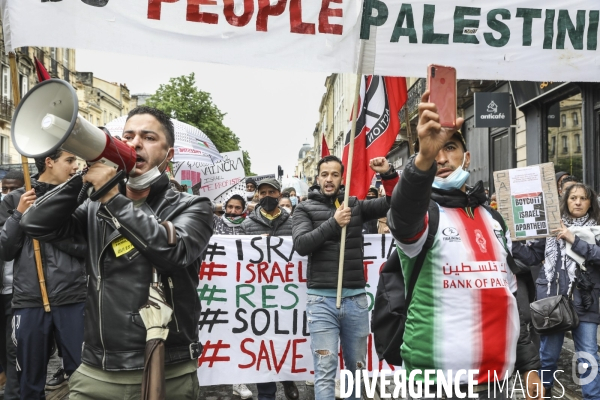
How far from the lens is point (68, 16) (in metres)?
3.10

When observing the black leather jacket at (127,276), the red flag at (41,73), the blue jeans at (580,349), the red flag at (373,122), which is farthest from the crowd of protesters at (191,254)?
the red flag at (373,122)

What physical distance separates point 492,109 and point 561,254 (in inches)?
306

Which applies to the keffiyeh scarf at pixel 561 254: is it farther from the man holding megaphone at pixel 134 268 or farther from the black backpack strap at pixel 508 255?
the man holding megaphone at pixel 134 268

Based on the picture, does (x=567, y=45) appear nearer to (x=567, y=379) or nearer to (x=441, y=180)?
(x=441, y=180)

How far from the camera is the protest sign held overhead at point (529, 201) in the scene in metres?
4.02

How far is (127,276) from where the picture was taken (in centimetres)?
223

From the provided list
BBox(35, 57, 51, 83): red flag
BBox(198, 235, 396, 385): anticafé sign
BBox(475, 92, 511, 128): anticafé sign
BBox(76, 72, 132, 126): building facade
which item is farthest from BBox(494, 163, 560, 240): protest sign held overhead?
BBox(76, 72, 132, 126): building facade

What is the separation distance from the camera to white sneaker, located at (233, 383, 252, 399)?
211 inches

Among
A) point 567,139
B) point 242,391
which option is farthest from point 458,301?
point 567,139

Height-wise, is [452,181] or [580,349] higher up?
[452,181]

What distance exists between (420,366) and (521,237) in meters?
1.91

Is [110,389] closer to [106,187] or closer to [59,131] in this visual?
[106,187]

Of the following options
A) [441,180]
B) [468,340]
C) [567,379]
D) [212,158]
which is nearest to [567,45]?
[441,180]

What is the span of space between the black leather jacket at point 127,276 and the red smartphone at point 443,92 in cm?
101
